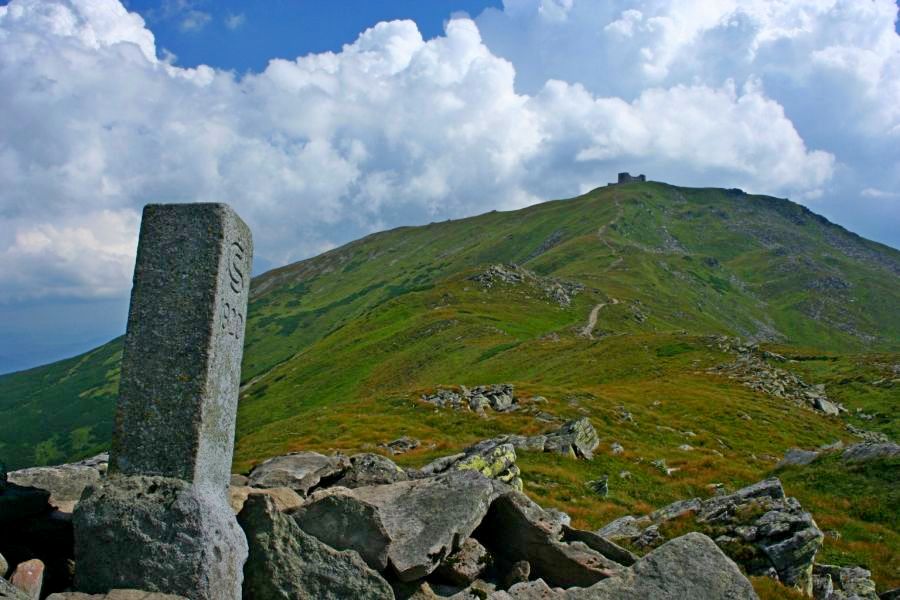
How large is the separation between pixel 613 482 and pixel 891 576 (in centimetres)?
1372

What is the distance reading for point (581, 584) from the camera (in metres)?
11.6

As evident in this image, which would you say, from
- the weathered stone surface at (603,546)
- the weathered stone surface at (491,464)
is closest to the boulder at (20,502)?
the weathered stone surface at (603,546)

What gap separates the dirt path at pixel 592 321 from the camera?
4364 inches

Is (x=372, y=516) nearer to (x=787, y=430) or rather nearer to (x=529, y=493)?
(x=529, y=493)

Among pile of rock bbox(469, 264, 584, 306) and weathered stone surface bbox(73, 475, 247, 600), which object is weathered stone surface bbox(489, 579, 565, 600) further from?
pile of rock bbox(469, 264, 584, 306)

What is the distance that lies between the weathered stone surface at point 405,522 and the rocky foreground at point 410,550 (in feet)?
0.07

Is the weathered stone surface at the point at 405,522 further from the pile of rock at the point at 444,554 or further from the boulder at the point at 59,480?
the boulder at the point at 59,480

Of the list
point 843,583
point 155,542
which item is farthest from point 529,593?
point 843,583

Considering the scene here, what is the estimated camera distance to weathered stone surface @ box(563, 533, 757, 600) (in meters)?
10.0

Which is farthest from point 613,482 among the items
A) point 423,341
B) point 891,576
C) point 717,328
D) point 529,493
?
point 717,328

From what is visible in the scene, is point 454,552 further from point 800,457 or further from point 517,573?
point 800,457

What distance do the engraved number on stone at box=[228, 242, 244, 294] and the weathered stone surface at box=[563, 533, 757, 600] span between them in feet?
26.0

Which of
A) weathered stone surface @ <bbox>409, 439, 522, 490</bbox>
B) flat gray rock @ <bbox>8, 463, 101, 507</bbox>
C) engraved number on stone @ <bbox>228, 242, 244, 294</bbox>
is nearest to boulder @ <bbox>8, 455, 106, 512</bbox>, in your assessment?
flat gray rock @ <bbox>8, 463, 101, 507</bbox>

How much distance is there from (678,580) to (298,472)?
9.97 metres
